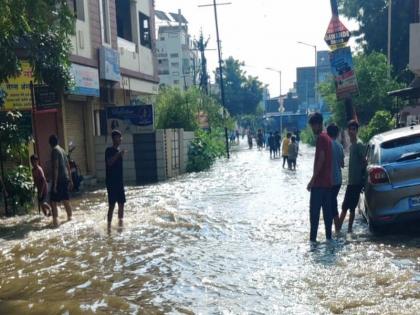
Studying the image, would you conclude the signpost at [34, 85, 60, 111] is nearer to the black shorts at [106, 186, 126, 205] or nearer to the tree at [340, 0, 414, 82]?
the black shorts at [106, 186, 126, 205]

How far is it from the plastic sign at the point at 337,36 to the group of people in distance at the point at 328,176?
5007mm

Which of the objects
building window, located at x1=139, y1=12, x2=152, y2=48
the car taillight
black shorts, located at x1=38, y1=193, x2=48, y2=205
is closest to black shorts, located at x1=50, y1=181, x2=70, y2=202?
black shorts, located at x1=38, y1=193, x2=48, y2=205

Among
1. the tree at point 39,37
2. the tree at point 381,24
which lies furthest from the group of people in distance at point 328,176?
the tree at point 381,24

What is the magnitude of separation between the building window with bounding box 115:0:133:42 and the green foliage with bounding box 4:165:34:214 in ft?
43.4

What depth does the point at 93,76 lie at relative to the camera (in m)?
17.0

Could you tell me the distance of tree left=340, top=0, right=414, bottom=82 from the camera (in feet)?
115

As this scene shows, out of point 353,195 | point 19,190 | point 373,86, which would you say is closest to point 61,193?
point 19,190

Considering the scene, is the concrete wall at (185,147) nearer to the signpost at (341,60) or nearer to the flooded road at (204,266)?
the signpost at (341,60)

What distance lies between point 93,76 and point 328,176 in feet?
36.9

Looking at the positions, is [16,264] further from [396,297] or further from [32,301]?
[396,297]

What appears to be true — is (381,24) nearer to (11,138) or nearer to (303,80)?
(11,138)

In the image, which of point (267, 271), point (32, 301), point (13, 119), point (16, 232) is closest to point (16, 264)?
point (32, 301)

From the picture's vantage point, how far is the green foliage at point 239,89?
235 ft

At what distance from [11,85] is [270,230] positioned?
7341 millimetres
